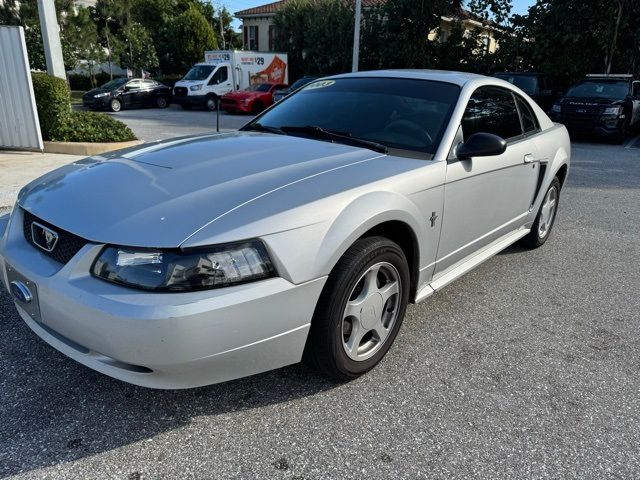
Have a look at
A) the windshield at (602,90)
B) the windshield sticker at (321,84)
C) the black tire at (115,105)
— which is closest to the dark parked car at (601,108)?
the windshield at (602,90)

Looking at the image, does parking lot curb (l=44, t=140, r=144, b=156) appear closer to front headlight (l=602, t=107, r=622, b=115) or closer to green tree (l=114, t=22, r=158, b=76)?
front headlight (l=602, t=107, r=622, b=115)

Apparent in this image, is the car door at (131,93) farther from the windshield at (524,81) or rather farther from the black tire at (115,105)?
the windshield at (524,81)

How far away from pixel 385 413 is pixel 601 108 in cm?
1305

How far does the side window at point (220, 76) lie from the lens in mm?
22828

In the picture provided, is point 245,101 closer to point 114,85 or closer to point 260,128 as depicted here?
point 114,85

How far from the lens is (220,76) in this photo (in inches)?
915

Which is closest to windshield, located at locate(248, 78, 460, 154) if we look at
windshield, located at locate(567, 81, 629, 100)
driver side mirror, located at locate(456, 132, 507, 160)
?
driver side mirror, located at locate(456, 132, 507, 160)

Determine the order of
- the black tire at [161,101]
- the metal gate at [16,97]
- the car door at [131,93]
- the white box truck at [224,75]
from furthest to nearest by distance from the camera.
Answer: the black tire at [161,101] → the white box truck at [224,75] → the car door at [131,93] → the metal gate at [16,97]

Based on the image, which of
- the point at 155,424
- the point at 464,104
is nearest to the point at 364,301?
the point at 155,424

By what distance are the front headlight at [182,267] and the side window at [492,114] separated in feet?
6.03

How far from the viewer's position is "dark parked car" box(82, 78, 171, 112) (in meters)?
19.9

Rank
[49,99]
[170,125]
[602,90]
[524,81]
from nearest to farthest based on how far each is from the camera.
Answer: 1. [49,99]
2. [602,90]
3. [170,125]
4. [524,81]

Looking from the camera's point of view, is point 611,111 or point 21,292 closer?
point 21,292

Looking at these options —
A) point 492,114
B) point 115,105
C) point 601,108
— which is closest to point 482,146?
point 492,114
